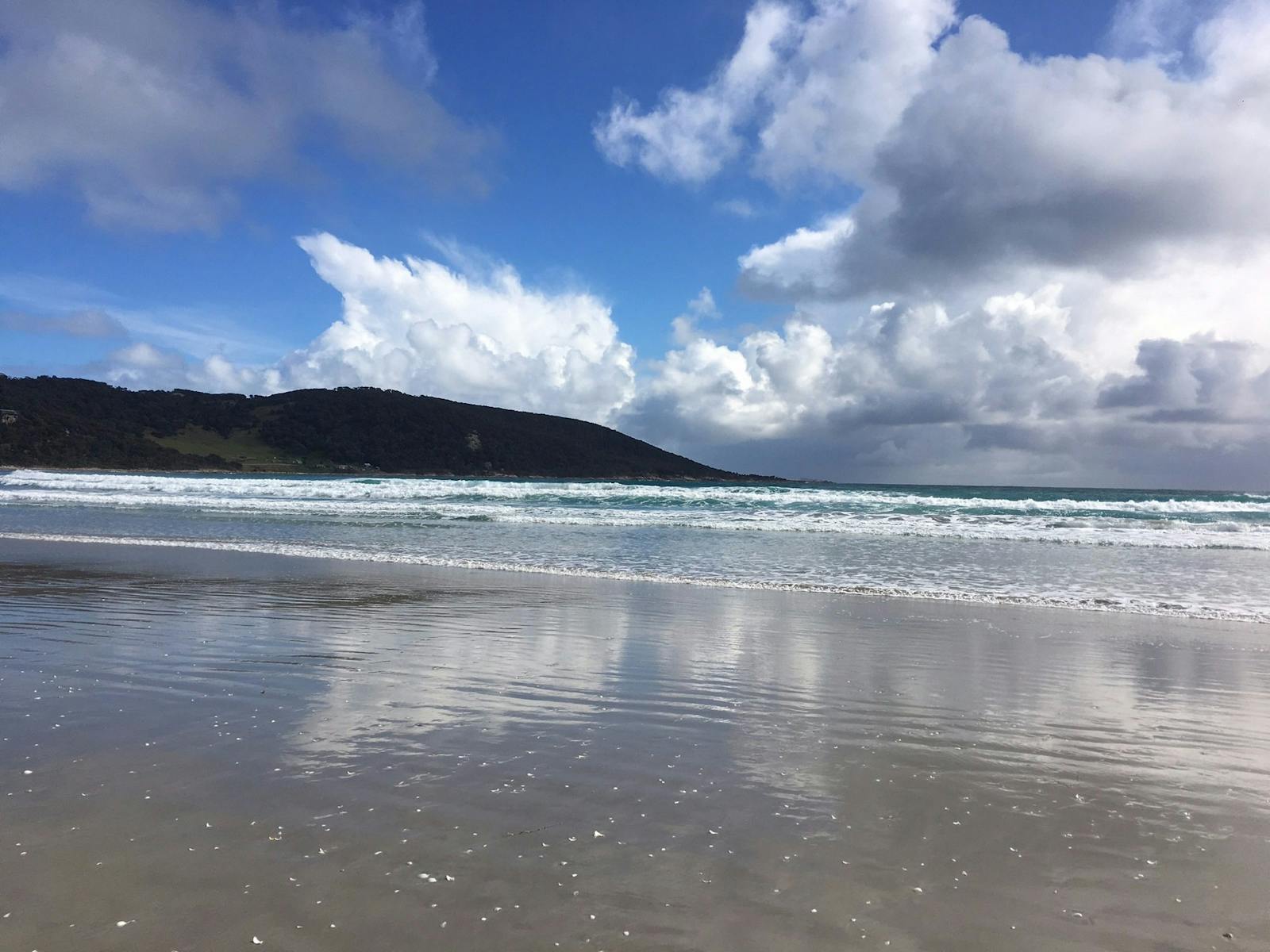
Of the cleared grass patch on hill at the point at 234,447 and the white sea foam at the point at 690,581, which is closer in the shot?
the white sea foam at the point at 690,581

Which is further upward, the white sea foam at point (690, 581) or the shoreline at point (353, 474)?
the shoreline at point (353, 474)

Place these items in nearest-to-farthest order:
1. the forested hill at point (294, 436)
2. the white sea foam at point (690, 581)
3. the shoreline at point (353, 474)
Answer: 1. the white sea foam at point (690, 581)
2. the shoreline at point (353, 474)
3. the forested hill at point (294, 436)

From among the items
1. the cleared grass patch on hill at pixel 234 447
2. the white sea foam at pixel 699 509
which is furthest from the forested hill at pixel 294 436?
the white sea foam at pixel 699 509

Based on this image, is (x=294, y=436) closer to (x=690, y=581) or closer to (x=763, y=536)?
(x=763, y=536)

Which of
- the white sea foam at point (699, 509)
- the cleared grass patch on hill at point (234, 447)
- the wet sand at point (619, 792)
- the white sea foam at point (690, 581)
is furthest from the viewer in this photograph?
the cleared grass patch on hill at point (234, 447)

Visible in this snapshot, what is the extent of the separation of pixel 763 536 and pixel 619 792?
815 inches

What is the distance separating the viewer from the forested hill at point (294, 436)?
3150 inches

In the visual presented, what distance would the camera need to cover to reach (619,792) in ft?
13.4

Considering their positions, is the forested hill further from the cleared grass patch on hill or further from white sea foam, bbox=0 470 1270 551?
white sea foam, bbox=0 470 1270 551

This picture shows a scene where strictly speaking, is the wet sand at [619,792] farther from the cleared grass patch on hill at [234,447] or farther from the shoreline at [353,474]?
the cleared grass patch on hill at [234,447]

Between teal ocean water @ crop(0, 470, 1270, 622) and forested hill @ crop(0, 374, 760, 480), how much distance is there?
40032mm

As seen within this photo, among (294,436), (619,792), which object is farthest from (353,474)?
(619,792)

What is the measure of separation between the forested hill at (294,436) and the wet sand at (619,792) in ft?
281

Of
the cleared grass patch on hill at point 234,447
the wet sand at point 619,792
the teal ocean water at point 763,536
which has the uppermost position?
the cleared grass patch on hill at point 234,447
